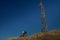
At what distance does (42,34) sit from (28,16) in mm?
795

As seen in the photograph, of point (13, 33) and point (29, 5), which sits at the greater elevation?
point (29, 5)

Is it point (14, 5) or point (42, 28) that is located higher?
point (14, 5)

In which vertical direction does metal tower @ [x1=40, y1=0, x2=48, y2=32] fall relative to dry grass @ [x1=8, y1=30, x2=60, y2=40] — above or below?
above

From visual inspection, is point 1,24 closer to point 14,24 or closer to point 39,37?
point 14,24

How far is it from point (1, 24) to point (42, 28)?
58.0 inches

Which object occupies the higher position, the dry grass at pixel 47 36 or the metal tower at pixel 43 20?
the metal tower at pixel 43 20

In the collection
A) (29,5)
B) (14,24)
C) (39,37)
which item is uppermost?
(29,5)

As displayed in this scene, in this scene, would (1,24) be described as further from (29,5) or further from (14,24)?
(29,5)

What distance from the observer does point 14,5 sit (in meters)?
6.29

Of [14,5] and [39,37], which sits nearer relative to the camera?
[39,37]

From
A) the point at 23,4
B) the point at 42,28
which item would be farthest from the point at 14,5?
the point at 42,28

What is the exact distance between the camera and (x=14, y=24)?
6.25 m

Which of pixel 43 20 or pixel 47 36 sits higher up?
pixel 43 20

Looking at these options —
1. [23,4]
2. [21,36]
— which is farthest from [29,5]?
[21,36]
